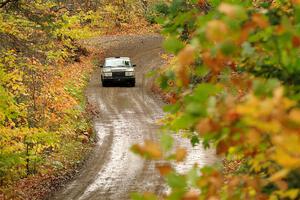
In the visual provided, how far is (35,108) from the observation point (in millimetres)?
15578

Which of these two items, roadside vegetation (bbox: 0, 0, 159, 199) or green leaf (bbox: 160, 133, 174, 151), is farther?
roadside vegetation (bbox: 0, 0, 159, 199)

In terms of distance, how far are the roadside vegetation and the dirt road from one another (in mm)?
676

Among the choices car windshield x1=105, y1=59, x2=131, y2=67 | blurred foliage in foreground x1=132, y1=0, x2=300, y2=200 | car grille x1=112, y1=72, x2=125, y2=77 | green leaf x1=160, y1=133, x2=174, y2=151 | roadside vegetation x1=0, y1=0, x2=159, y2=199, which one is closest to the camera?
blurred foliage in foreground x1=132, y1=0, x2=300, y2=200

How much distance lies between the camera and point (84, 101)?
24641mm

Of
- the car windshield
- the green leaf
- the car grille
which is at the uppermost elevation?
the green leaf

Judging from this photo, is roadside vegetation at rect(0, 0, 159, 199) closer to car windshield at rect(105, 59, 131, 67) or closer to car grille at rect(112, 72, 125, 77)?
car grille at rect(112, 72, 125, 77)

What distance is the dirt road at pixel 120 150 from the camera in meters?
13.2

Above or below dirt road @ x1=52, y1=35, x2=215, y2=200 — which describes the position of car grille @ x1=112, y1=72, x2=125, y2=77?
above

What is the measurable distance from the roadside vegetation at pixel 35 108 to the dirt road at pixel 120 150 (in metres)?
0.68

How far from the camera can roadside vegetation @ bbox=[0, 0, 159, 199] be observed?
11.4 meters

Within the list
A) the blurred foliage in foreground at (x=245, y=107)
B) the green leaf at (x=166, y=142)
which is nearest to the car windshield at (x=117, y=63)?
the blurred foliage in foreground at (x=245, y=107)

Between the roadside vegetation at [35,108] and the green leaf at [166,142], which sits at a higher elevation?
the green leaf at [166,142]

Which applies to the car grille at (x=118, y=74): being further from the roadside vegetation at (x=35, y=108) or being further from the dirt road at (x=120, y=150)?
the roadside vegetation at (x=35, y=108)

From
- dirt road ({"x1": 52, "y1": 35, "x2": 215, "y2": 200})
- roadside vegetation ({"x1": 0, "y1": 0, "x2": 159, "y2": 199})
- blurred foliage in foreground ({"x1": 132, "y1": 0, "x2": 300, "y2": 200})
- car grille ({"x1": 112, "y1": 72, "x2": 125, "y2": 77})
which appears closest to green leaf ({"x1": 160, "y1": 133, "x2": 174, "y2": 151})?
blurred foliage in foreground ({"x1": 132, "y1": 0, "x2": 300, "y2": 200})
